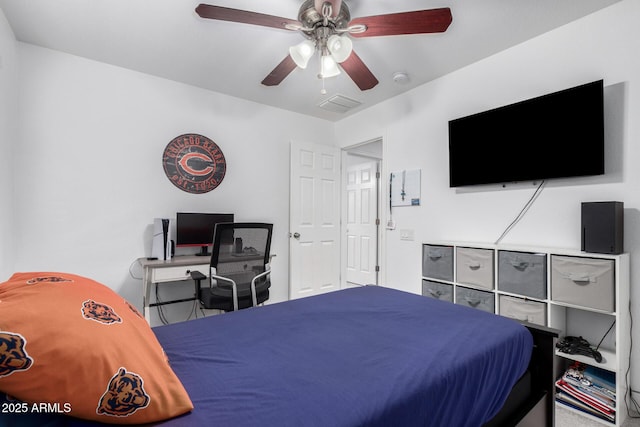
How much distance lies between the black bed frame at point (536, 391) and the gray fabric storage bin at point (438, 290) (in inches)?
43.4

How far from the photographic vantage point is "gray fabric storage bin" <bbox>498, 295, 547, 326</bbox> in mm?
2012

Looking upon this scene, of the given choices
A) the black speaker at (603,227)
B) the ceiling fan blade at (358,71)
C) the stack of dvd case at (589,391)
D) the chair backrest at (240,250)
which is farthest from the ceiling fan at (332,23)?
the stack of dvd case at (589,391)

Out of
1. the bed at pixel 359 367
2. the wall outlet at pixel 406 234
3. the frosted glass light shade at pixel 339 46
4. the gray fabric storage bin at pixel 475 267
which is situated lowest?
the bed at pixel 359 367

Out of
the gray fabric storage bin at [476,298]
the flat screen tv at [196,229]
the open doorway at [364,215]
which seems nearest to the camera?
the gray fabric storage bin at [476,298]

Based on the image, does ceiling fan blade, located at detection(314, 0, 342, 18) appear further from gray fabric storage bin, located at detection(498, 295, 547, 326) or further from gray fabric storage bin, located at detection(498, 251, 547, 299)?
gray fabric storage bin, located at detection(498, 295, 547, 326)

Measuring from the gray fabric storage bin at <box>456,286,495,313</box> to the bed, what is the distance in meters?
0.85

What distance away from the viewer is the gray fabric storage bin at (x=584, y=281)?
174 cm

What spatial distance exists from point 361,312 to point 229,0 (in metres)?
2.10

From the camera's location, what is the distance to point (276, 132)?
3.80m

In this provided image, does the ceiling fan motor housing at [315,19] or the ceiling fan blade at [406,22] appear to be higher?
the ceiling fan motor housing at [315,19]

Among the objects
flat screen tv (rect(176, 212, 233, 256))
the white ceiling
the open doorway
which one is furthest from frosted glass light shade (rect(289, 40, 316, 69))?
the open doorway

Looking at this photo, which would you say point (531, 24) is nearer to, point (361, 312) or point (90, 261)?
point (361, 312)

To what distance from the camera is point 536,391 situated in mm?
1396

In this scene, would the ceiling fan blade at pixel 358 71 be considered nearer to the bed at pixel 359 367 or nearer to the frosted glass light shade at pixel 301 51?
the frosted glass light shade at pixel 301 51
